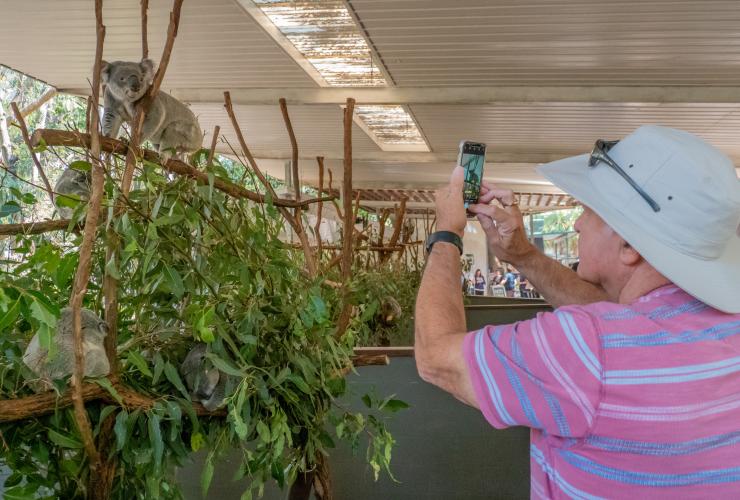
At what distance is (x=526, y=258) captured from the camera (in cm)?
130

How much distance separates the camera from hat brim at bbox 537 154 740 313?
797 millimetres

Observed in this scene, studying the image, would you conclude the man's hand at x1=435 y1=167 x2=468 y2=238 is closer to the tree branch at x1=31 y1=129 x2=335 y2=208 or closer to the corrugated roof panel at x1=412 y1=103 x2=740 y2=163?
the tree branch at x1=31 y1=129 x2=335 y2=208

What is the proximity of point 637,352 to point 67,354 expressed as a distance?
700mm

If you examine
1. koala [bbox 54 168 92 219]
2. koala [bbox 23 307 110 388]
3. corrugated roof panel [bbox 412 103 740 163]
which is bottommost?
koala [bbox 23 307 110 388]

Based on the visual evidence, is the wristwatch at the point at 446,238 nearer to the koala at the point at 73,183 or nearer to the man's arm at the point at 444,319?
the man's arm at the point at 444,319

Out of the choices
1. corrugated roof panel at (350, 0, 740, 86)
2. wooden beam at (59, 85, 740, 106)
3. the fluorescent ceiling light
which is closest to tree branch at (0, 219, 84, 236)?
corrugated roof panel at (350, 0, 740, 86)

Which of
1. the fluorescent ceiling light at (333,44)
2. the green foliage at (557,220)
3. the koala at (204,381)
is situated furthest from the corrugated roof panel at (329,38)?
the green foliage at (557,220)

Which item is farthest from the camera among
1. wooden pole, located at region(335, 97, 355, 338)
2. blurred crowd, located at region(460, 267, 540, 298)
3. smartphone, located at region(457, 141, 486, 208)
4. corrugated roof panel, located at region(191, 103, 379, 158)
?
blurred crowd, located at region(460, 267, 540, 298)

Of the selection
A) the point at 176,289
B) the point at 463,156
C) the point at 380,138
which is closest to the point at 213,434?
the point at 176,289

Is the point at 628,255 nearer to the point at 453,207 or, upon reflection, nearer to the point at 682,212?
the point at 682,212

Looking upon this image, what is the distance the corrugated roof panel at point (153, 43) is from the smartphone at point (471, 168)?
3901mm

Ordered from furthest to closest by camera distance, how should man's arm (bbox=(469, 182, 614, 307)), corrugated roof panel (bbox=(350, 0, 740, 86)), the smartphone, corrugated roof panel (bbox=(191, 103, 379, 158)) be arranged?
1. corrugated roof panel (bbox=(191, 103, 379, 158))
2. corrugated roof panel (bbox=(350, 0, 740, 86))
3. man's arm (bbox=(469, 182, 614, 307))
4. the smartphone

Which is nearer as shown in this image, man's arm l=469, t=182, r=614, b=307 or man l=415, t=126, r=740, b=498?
man l=415, t=126, r=740, b=498

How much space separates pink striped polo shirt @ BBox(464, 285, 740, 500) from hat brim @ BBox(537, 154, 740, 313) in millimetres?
34
